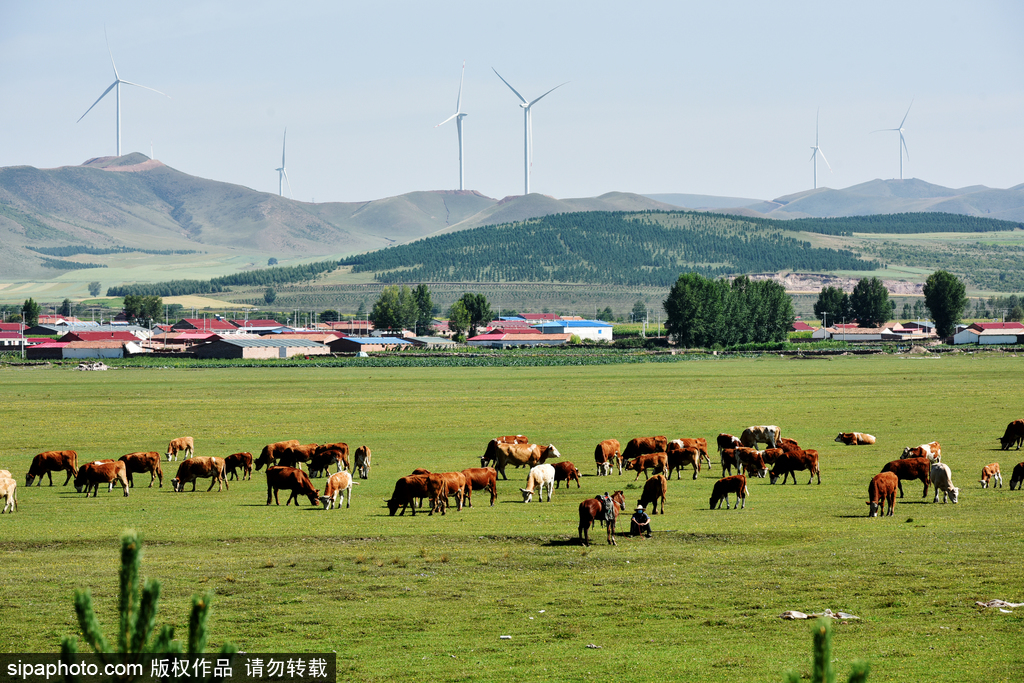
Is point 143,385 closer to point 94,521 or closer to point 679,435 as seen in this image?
point 679,435

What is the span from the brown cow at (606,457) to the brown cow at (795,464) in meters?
4.75

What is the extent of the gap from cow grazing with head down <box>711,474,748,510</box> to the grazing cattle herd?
0.08ft

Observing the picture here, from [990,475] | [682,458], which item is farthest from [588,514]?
[990,475]

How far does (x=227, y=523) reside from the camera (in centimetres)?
2270

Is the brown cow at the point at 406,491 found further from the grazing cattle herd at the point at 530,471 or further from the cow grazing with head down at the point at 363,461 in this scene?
the cow grazing with head down at the point at 363,461

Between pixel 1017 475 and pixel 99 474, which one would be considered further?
pixel 99 474

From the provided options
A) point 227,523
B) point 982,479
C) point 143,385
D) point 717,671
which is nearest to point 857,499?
point 982,479

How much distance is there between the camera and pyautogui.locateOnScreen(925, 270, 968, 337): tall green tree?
16188cm

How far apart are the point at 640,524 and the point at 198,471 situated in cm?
1393

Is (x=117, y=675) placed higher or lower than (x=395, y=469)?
higher

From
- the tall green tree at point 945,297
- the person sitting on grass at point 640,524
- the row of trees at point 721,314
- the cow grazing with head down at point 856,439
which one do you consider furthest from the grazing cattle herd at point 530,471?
the tall green tree at point 945,297

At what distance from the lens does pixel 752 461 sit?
2930cm

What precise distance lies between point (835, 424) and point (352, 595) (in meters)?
32.5

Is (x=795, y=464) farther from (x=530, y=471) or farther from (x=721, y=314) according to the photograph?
(x=721, y=314)
